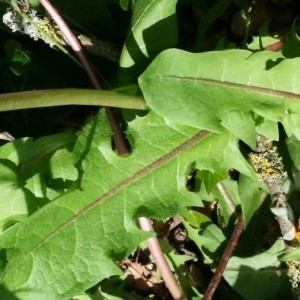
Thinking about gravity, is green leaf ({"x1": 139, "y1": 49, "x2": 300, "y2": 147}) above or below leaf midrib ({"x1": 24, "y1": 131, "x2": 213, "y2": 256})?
above

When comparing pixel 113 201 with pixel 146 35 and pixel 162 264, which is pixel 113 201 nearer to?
pixel 162 264

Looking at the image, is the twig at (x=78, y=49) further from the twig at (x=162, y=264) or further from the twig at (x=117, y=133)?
the twig at (x=162, y=264)

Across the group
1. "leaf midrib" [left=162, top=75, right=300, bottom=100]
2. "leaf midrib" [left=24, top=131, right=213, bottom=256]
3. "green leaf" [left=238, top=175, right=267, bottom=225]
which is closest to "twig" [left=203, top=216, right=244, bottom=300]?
"green leaf" [left=238, top=175, right=267, bottom=225]

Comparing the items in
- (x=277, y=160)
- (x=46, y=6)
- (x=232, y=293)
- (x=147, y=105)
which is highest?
(x=46, y=6)

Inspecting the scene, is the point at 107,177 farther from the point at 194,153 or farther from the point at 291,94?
the point at 291,94

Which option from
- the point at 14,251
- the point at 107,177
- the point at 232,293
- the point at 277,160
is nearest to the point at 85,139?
the point at 107,177

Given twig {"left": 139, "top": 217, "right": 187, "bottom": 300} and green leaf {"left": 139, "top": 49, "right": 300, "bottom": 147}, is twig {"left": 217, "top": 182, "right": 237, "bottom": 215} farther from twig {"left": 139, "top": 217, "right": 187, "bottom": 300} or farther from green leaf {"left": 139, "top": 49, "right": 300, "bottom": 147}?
green leaf {"left": 139, "top": 49, "right": 300, "bottom": 147}
